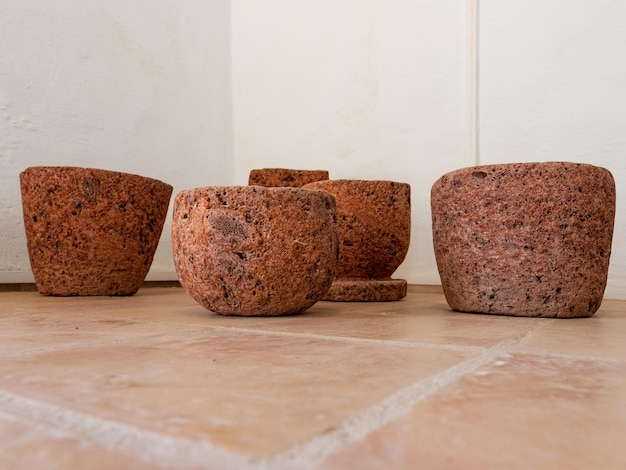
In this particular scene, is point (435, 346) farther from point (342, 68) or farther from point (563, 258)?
point (342, 68)

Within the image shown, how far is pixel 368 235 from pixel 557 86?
3.78ft

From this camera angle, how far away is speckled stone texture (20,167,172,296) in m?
2.71

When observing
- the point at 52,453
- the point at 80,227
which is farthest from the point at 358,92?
the point at 52,453

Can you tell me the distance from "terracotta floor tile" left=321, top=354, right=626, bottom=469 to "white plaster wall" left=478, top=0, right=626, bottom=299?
2048mm

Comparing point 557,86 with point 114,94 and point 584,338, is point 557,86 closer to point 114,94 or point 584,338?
point 584,338

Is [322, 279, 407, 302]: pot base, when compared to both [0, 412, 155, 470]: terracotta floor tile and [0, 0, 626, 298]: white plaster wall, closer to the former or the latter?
[0, 0, 626, 298]: white plaster wall

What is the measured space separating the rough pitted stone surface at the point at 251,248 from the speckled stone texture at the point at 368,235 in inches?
28.6

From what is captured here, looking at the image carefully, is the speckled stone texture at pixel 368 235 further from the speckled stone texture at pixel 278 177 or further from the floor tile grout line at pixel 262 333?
the floor tile grout line at pixel 262 333

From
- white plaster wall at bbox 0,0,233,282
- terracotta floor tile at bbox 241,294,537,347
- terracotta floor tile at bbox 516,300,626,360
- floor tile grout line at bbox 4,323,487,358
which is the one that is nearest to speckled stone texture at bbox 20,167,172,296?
white plaster wall at bbox 0,0,233,282

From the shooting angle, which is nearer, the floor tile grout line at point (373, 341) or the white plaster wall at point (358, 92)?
the floor tile grout line at point (373, 341)

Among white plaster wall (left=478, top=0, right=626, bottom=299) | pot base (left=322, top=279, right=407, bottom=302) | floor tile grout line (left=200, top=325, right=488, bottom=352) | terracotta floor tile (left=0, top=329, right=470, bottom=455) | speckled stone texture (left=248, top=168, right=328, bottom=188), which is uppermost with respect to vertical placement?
white plaster wall (left=478, top=0, right=626, bottom=299)

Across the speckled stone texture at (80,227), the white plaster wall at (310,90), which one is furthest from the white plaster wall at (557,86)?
the speckled stone texture at (80,227)

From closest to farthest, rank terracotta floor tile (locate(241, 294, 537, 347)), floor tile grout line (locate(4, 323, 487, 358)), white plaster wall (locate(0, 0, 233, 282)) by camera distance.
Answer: floor tile grout line (locate(4, 323, 487, 358))
terracotta floor tile (locate(241, 294, 537, 347))
white plaster wall (locate(0, 0, 233, 282))

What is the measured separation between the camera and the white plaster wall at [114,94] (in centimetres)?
307
